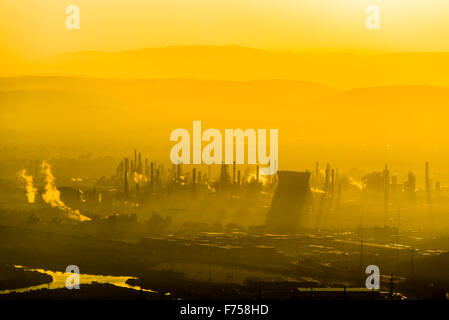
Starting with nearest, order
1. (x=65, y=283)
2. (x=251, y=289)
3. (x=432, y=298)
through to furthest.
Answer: (x=432, y=298) → (x=251, y=289) → (x=65, y=283)

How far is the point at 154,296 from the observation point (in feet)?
536

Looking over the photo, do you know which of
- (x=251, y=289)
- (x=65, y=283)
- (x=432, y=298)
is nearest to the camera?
(x=432, y=298)
